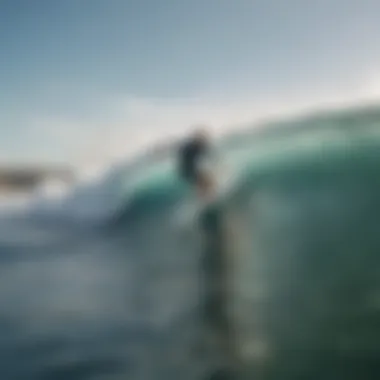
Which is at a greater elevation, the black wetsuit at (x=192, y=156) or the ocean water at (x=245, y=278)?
the black wetsuit at (x=192, y=156)

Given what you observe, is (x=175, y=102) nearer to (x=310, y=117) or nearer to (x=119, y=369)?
(x=310, y=117)

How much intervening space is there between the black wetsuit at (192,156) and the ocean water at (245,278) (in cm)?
4

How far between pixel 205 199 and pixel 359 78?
1.58 feet

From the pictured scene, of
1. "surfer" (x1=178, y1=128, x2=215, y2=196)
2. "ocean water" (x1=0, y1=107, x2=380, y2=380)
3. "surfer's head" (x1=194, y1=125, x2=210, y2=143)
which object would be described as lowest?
"ocean water" (x1=0, y1=107, x2=380, y2=380)

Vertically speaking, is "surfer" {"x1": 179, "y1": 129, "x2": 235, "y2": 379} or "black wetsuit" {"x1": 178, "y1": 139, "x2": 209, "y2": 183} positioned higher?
"black wetsuit" {"x1": 178, "y1": 139, "x2": 209, "y2": 183}

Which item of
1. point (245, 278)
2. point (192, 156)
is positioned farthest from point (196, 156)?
point (245, 278)

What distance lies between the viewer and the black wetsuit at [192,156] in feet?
5.65

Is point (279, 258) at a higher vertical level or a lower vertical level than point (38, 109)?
lower

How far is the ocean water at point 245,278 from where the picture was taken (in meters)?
1.71

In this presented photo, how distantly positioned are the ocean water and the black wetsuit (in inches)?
1.5

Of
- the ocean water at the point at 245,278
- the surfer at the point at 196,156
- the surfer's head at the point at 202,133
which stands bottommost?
the ocean water at the point at 245,278

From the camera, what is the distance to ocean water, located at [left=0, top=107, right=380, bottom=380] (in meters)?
1.71

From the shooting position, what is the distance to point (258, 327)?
173cm

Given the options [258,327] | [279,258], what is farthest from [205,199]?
[258,327]
